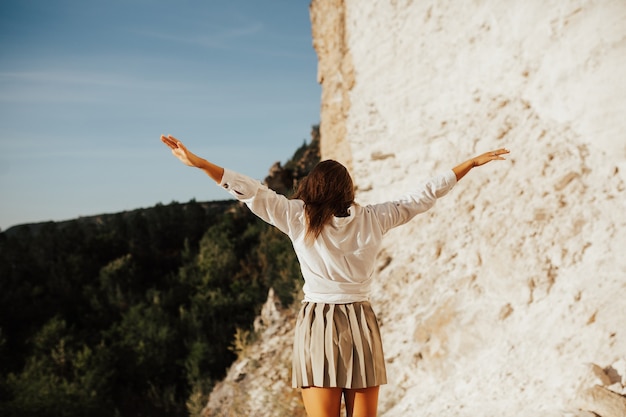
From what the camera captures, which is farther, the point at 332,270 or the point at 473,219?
the point at 473,219

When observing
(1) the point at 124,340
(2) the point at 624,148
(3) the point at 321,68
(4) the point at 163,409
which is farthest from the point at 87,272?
(2) the point at 624,148

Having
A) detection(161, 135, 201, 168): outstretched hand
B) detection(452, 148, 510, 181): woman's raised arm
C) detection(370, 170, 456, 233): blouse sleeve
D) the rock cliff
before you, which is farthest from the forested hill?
detection(161, 135, 201, 168): outstretched hand

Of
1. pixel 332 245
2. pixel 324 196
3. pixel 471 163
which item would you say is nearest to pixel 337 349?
pixel 332 245

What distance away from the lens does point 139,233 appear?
45.5 feet

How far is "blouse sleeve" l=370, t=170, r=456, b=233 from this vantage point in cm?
212

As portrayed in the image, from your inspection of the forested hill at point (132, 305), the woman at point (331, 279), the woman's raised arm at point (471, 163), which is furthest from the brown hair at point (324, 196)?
the forested hill at point (132, 305)

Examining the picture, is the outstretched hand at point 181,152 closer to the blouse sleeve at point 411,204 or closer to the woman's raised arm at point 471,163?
the blouse sleeve at point 411,204

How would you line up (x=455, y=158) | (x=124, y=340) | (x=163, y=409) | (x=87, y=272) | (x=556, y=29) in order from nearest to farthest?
(x=556, y=29) < (x=455, y=158) < (x=163, y=409) < (x=124, y=340) < (x=87, y=272)

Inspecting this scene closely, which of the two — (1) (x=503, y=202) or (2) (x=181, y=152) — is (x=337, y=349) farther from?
(1) (x=503, y=202)

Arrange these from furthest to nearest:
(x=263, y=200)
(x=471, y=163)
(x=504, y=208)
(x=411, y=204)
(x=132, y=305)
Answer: (x=132, y=305) → (x=504, y=208) → (x=471, y=163) → (x=411, y=204) → (x=263, y=200)

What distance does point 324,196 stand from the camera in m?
2.01

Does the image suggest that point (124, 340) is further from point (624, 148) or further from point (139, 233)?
point (624, 148)

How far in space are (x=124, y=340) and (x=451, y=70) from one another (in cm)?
732

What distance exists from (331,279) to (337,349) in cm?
25
